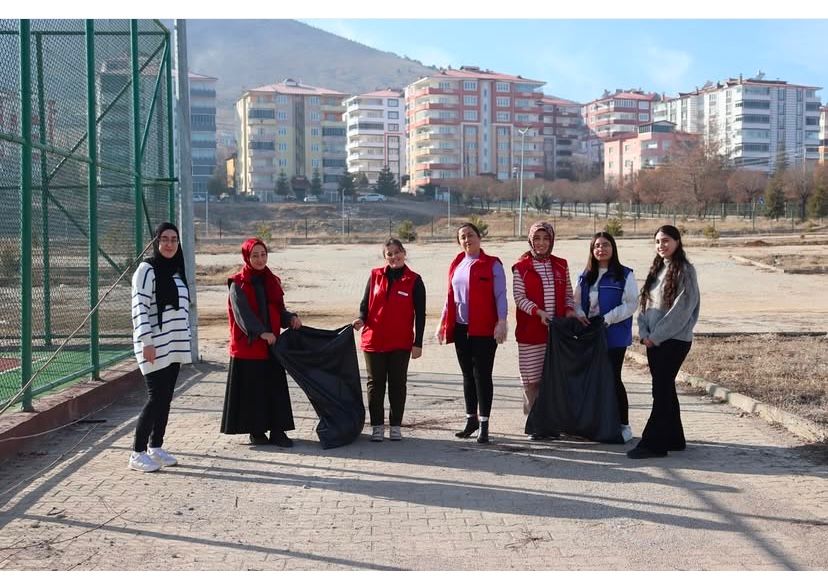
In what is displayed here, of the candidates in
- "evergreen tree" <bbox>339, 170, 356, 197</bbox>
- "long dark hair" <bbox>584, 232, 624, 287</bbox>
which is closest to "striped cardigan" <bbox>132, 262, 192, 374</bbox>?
"long dark hair" <bbox>584, 232, 624, 287</bbox>

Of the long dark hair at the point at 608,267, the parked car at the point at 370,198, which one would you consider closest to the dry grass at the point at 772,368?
the long dark hair at the point at 608,267

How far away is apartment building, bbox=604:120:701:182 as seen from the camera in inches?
5118

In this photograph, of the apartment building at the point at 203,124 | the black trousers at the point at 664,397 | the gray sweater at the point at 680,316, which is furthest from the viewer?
the apartment building at the point at 203,124

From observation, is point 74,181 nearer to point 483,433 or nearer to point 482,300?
point 482,300

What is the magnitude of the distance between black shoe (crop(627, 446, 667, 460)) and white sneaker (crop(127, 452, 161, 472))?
11.0ft

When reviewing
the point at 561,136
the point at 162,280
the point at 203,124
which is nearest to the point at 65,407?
the point at 162,280

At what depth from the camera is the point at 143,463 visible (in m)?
7.16

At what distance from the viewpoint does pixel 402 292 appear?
8.20 meters

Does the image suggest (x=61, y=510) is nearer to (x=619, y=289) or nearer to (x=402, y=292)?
(x=402, y=292)

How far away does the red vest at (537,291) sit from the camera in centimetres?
824

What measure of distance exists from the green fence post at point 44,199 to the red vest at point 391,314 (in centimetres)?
287

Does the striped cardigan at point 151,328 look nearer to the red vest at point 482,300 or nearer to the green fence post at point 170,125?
the red vest at point 482,300

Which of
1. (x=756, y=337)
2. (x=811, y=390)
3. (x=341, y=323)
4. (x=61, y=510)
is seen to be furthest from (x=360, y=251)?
(x=61, y=510)

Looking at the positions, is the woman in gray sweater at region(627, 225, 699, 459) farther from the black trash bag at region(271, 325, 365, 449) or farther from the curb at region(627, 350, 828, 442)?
the black trash bag at region(271, 325, 365, 449)
